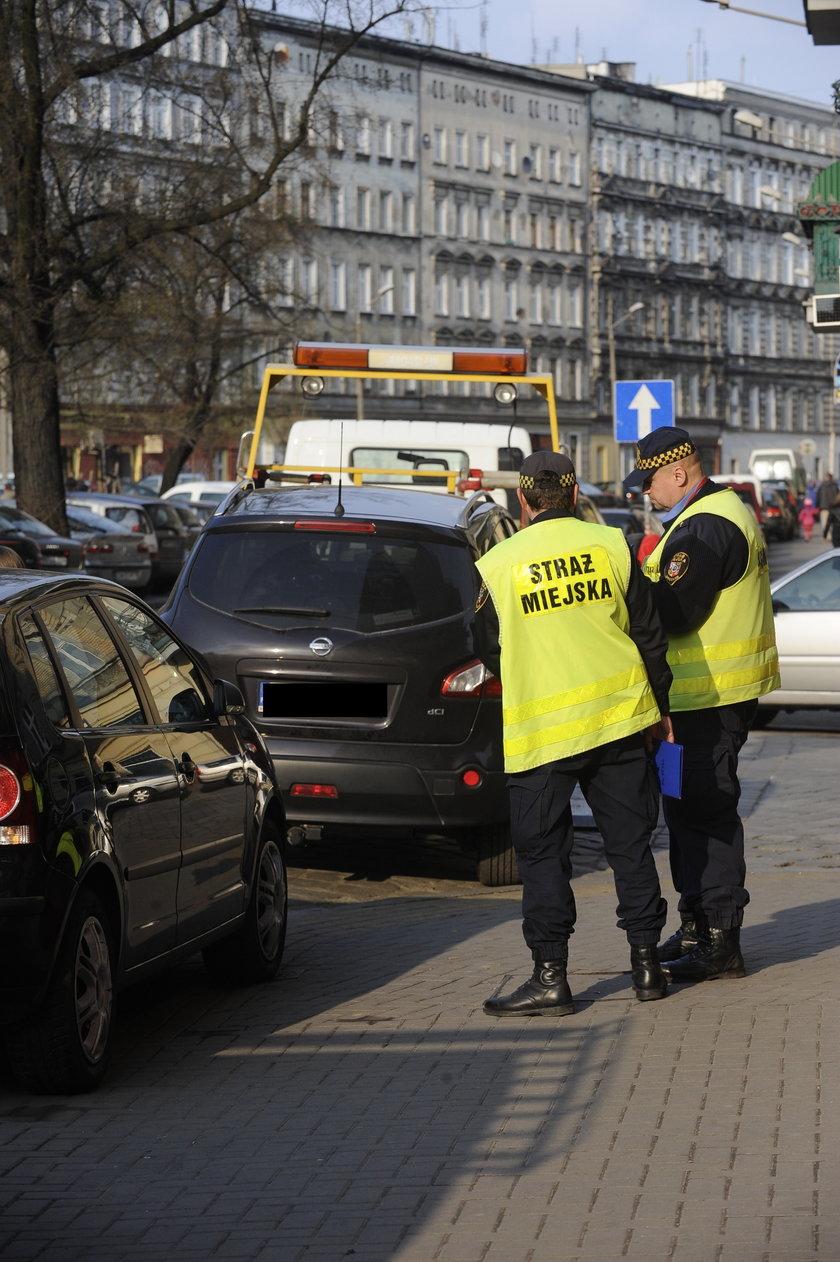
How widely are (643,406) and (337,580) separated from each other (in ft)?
46.8

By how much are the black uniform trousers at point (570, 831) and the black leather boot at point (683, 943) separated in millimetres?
708

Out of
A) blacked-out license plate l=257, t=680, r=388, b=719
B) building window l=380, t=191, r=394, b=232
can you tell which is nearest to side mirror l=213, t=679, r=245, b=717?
blacked-out license plate l=257, t=680, r=388, b=719

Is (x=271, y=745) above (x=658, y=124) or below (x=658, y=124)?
below

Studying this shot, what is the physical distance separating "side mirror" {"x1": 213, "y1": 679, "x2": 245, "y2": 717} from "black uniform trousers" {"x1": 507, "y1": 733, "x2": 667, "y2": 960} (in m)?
1.07

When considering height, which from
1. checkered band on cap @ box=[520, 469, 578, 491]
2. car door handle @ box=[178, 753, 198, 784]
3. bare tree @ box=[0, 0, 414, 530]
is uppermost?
bare tree @ box=[0, 0, 414, 530]

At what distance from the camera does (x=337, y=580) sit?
32.2 feet

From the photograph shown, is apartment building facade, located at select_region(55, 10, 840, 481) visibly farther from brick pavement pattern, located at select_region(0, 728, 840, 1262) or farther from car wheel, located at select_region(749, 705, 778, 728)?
brick pavement pattern, located at select_region(0, 728, 840, 1262)

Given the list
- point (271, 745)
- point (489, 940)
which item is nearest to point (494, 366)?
point (271, 745)

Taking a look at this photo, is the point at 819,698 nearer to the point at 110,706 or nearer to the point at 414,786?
the point at 414,786

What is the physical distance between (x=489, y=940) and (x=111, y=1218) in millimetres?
3682

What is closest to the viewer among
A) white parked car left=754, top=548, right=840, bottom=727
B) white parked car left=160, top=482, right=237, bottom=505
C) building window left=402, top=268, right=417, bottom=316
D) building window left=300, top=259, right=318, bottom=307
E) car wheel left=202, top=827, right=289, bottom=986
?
car wheel left=202, top=827, right=289, bottom=986

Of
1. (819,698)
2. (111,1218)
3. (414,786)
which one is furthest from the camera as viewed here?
(819,698)

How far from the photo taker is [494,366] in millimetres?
15453

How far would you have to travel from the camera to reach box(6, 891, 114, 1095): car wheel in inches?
236
